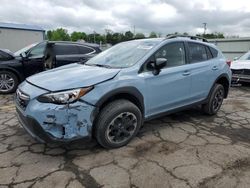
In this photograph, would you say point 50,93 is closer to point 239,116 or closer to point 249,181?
point 249,181

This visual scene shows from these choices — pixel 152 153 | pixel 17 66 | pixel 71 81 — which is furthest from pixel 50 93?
pixel 17 66

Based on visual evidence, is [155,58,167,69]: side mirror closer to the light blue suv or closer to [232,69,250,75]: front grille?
the light blue suv

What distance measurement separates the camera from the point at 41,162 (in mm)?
3283

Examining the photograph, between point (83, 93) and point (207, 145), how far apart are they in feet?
6.92

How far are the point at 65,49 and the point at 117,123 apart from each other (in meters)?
5.13

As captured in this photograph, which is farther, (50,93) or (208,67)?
(208,67)

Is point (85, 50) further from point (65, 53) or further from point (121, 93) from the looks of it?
point (121, 93)

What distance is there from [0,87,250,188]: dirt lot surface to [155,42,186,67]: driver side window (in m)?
1.21

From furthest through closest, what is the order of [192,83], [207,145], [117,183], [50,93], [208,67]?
[208,67], [192,83], [207,145], [50,93], [117,183]

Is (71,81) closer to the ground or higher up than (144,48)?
closer to the ground

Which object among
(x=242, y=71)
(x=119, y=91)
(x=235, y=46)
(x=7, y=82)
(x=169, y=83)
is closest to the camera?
(x=119, y=91)

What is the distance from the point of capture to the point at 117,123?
3.57 m

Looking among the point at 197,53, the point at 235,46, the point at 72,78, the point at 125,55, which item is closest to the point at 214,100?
the point at 197,53

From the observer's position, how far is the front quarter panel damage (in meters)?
3.01
